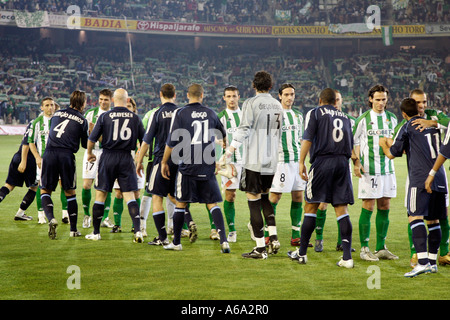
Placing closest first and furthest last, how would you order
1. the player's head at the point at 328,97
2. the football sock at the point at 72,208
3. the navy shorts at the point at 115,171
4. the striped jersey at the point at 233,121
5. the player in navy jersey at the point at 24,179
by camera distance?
the player's head at the point at 328,97, the navy shorts at the point at 115,171, the football sock at the point at 72,208, the striped jersey at the point at 233,121, the player in navy jersey at the point at 24,179

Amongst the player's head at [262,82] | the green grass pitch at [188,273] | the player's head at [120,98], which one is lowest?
the green grass pitch at [188,273]

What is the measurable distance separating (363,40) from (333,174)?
136ft

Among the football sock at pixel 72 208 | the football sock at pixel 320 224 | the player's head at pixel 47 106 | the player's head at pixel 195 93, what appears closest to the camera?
the player's head at pixel 195 93

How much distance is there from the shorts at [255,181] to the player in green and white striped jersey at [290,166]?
1.11m

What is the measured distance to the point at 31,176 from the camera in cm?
1016

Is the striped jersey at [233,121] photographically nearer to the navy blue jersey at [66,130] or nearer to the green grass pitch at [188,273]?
the green grass pitch at [188,273]

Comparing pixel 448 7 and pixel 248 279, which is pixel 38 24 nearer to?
pixel 448 7

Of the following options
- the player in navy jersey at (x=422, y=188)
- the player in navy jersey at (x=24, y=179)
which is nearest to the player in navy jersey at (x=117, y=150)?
the player in navy jersey at (x=24, y=179)

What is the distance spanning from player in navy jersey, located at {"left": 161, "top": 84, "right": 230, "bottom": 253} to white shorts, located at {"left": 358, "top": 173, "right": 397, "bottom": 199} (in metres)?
1.86

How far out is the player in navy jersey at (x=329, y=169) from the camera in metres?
6.60

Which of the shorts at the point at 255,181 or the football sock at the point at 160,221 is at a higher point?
the shorts at the point at 255,181

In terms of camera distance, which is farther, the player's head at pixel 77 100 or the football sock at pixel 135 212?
the player's head at pixel 77 100

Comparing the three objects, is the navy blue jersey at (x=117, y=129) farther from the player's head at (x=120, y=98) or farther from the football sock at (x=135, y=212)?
the football sock at (x=135, y=212)

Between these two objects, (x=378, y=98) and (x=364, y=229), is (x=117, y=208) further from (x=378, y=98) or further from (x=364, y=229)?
(x=378, y=98)
